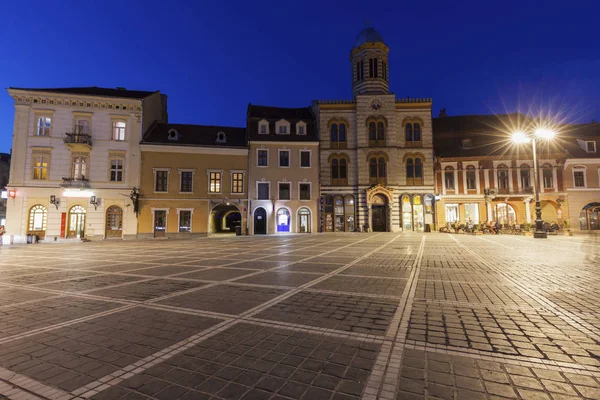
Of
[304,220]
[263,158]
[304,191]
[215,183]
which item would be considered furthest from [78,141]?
[304,220]

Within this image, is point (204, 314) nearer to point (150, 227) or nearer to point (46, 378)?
point (46, 378)

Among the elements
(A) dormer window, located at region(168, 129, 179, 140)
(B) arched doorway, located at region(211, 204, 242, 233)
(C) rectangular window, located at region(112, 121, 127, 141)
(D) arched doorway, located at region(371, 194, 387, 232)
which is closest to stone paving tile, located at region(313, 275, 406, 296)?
(B) arched doorway, located at region(211, 204, 242, 233)

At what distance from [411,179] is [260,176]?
1681 centimetres

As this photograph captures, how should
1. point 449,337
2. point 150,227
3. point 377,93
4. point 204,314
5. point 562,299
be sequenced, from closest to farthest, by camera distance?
1. point 449,337
2. point 204,314
3. point 562,299
4. point 150,227
5. point 377,93

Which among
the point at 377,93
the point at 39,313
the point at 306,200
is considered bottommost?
the point at 39,313

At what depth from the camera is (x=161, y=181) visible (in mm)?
28297

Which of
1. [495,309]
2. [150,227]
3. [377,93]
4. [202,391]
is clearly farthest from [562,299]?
[377,93]

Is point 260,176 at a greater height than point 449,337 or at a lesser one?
greater

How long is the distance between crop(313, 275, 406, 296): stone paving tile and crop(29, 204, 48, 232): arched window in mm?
29532

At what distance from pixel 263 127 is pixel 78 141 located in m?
17.1

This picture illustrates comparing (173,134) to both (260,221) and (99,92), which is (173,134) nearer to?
(99,92)

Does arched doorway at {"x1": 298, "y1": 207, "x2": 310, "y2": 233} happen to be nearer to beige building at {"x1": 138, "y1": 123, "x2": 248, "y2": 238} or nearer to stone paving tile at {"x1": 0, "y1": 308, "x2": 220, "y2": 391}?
beige building at {"x1": 138, "y1": 123, "x2": 248, "y2": 238}

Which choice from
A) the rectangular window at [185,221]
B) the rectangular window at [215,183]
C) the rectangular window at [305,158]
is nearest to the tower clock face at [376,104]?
the rectangular window at [305,158]

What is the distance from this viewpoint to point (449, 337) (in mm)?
3719
